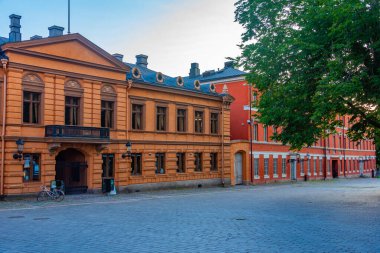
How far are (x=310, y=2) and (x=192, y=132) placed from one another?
18249 millimetres

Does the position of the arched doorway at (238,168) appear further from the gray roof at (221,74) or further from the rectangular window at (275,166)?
the gray roof at (221,74)

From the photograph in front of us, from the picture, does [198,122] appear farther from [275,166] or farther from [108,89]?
[275,166]

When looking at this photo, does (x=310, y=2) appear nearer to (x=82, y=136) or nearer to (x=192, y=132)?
(x=82, y=136)

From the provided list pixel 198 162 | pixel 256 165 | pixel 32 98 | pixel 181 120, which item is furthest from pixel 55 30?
pixel 256 165

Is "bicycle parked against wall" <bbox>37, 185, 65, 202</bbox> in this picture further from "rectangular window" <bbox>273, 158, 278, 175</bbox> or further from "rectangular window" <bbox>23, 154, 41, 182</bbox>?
"rectangular window" <bbox>273, 158, 278, 175</bbox>

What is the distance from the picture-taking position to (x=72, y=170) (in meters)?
30.2

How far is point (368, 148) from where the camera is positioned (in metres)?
78.8

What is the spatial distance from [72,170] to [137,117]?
22.1 feet

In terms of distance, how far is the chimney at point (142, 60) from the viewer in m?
44.4

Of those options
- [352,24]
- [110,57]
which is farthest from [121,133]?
[352,24]

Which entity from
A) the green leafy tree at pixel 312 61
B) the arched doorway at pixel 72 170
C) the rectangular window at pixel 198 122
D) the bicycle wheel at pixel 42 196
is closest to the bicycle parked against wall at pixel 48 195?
the bicycle wheel at pixel 42 196

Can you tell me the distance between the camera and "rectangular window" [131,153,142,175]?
111 ft

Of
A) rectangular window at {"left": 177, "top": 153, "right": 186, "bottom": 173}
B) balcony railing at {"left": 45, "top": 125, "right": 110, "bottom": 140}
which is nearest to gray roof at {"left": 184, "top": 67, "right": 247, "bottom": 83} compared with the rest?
rectangular window at {"left": 177, "top": 153, "right": 186, "bottom": 173}

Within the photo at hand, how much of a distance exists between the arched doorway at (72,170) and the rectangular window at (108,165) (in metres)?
1.73
